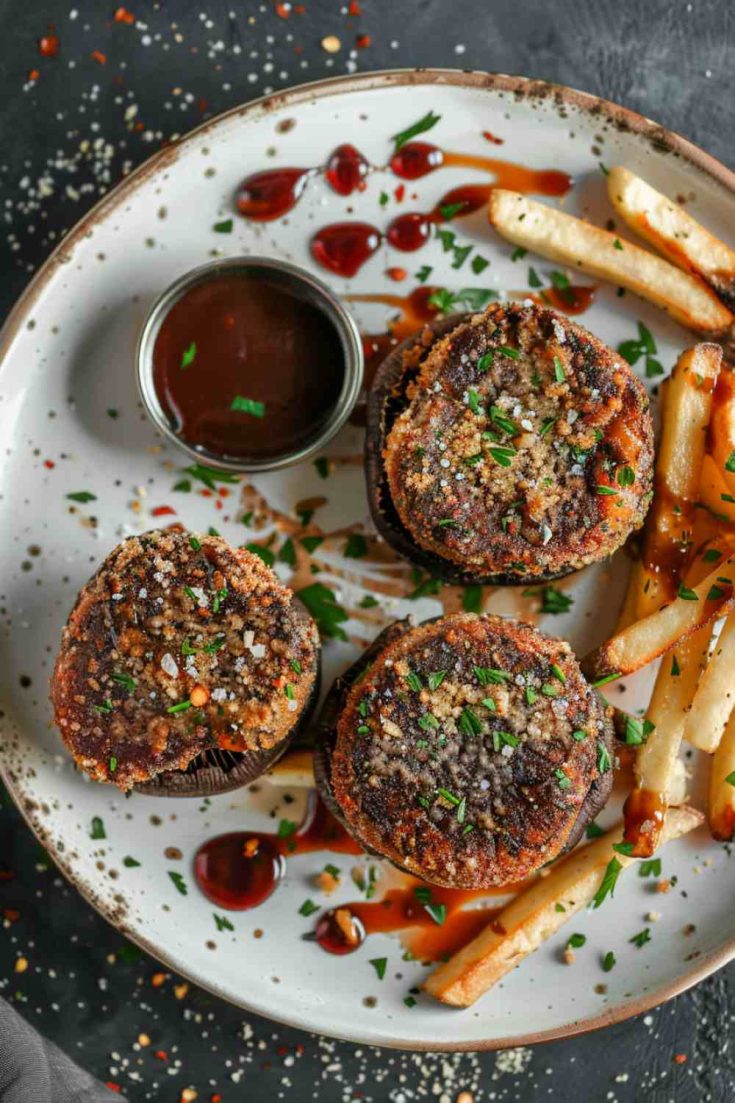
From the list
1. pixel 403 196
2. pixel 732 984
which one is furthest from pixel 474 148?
pixel 732 984

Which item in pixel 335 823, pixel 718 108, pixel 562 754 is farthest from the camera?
pixel 718 108

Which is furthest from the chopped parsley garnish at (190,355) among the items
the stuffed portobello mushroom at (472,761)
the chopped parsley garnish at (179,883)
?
the chopped parsley garnish at (179,883)

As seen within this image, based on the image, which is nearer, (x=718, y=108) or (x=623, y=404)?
(x=623, y=404)

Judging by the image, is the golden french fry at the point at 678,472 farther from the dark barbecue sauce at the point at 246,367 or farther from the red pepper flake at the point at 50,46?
the red pepper flake at the point at 50,46

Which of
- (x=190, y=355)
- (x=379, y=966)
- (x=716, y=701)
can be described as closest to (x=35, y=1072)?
(x=379, y=966)

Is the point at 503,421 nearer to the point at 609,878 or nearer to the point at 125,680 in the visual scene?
the point at 125,680

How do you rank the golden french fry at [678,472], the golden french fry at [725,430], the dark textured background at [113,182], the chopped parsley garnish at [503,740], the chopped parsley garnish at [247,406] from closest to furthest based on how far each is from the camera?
the chopped parsley garnish at [503,740], the golden french fry at [725,430], the golden french fry at [678,472], the chopped parsley garnish at [247,406], the dark textured background at [113,182]

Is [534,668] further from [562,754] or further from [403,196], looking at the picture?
[403,196]
